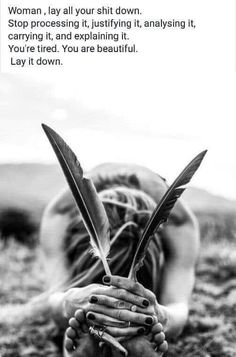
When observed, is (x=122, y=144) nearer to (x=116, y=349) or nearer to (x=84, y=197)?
(x=84, y=197)

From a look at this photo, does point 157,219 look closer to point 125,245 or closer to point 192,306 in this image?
point 125,245

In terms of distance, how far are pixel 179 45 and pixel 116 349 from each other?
0.72 m

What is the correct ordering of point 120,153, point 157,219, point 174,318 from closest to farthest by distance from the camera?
point 157,219, point 174,318, point 120,153

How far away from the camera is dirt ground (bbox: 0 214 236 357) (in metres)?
1.33

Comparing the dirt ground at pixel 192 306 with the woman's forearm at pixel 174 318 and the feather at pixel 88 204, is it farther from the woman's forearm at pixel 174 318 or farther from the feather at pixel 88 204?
the feather at pixel 88 204

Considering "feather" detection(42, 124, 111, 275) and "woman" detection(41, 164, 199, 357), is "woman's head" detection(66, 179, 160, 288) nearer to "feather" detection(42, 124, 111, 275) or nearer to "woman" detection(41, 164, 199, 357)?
"woman" detection(41, 164, 199, 357)

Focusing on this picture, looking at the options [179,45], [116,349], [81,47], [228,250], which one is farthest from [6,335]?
[179,45]

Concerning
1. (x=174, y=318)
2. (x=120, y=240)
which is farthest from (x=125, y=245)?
(x=174, y=318)

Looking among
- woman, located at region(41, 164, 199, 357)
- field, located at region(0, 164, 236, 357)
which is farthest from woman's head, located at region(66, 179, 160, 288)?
field, located at region(0, 164, 236, 357)

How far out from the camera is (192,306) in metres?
1.37

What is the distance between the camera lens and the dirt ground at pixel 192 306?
4.36ft

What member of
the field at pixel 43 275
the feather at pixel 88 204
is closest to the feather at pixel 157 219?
the feather at pixel 88 204

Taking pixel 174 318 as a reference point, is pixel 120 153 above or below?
above

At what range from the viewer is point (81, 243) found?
4.40 feet
